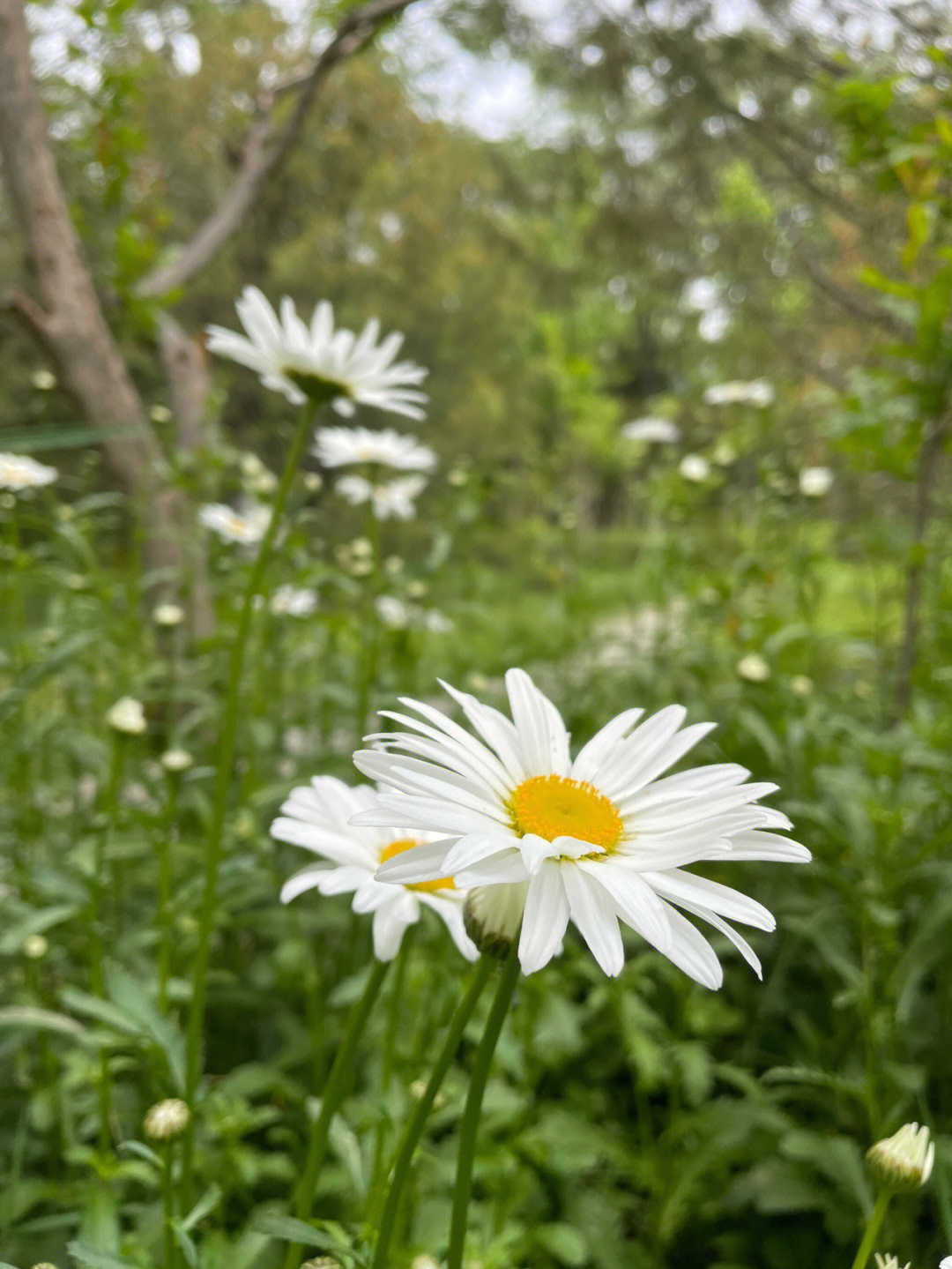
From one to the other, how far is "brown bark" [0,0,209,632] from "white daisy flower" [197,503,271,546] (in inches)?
4.0

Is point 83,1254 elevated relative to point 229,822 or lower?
lower

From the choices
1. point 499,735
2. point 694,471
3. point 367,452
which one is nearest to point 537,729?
point 499,735

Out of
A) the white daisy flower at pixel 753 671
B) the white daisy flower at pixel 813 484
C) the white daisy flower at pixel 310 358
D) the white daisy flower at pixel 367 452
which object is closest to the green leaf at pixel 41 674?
the white daisy flower at pixel 310 358

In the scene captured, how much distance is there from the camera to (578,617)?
8.00ft

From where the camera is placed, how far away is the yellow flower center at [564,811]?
1.62 ft

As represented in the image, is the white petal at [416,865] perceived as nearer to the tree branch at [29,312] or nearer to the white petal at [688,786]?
the white petal at [688,786]

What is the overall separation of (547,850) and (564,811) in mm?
91

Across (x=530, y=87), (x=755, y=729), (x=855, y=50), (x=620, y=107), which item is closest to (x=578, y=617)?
(x=755, y=729)

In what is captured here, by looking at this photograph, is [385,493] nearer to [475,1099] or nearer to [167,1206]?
[167,1206]

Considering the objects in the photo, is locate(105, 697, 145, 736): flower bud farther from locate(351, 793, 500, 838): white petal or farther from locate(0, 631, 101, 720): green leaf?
locate(351, 793, 500, 838): white petal

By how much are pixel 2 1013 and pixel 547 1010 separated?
2.15 ft

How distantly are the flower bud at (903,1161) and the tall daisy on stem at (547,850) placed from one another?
144 millimetres

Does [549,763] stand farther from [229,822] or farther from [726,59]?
[726,59]

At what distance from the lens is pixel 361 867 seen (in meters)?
0.67
